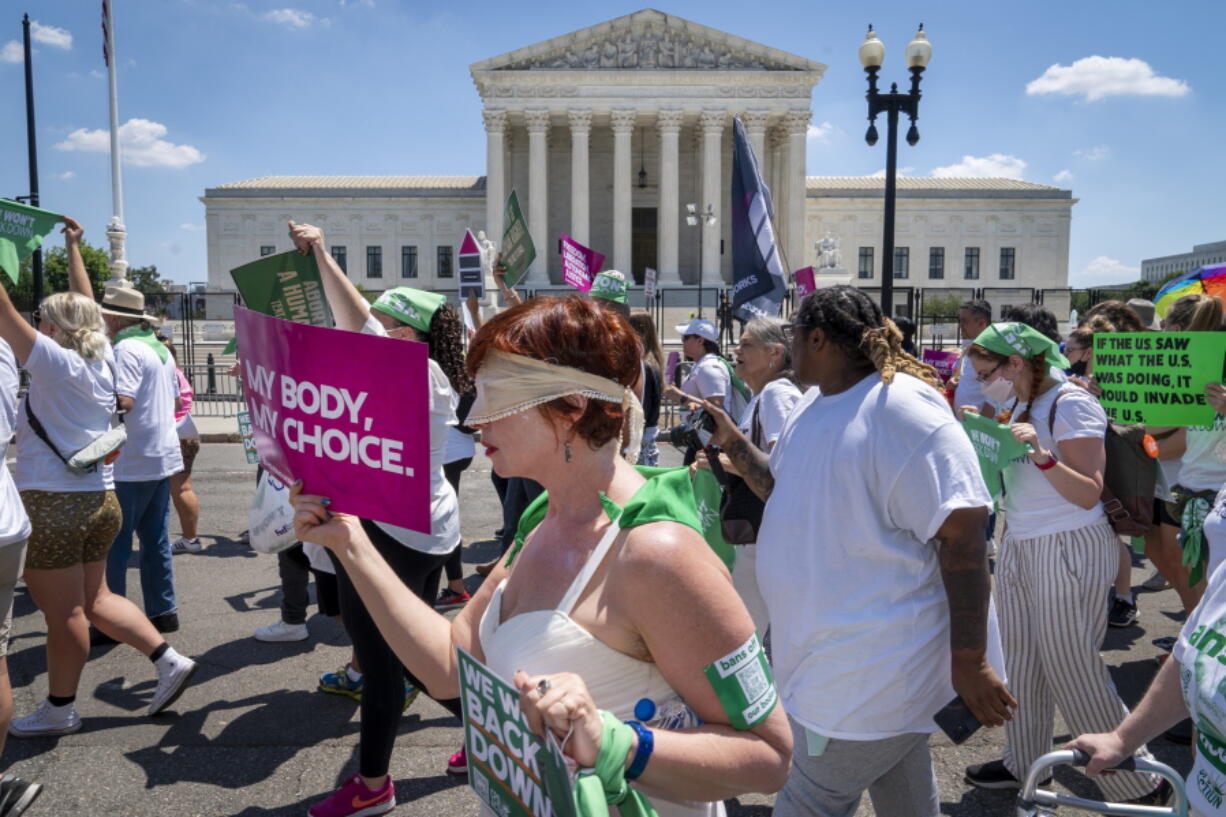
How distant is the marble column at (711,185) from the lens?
51906mm

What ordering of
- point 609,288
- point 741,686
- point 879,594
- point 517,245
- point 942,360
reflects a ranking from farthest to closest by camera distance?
point 942,360 < point 517,245 < point 609,288 < point 879,594 < point 741,686

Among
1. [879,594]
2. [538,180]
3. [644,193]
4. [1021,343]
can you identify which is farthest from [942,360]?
[644,193]

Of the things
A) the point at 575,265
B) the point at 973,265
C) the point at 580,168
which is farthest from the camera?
the point at 973,265

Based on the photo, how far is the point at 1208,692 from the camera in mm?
1779

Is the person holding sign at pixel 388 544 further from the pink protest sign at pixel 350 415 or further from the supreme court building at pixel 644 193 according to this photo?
the supreme court building at pixel 644 193

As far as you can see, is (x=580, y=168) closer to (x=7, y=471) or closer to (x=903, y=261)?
(x=903, y=261)

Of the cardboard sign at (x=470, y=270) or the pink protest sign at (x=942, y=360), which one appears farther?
the pink protest sign at (x=942, y=360)

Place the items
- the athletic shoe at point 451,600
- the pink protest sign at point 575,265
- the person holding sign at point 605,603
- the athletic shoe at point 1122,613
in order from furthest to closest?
the pink protest sign at point 575,265
the athletic shoe at point 451,600
the athletic shoe at point 1122,613
the person holding sign at point 605,603

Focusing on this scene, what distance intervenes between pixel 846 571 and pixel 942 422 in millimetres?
468

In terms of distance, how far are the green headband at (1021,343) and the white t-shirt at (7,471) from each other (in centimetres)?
378

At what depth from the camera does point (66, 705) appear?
417cm

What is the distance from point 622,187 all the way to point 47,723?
5073 cm

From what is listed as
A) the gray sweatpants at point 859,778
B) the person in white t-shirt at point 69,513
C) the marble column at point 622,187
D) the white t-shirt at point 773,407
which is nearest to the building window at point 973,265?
the marble column at point 622,187

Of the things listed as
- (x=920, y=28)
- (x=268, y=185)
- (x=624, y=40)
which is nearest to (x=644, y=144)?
(x=624, y=40)
